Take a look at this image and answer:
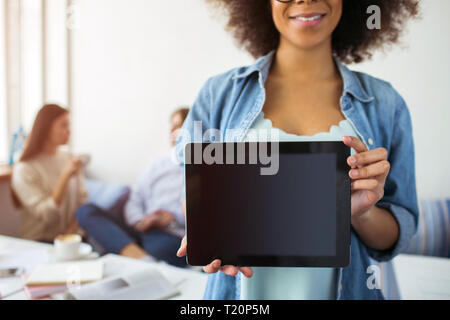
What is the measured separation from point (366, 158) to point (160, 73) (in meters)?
0.54

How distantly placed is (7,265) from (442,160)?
1.01 meters

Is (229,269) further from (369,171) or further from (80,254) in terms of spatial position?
(80,254)

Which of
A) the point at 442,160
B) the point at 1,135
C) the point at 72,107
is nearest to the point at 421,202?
the point at 442,160

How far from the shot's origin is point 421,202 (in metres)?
0.73

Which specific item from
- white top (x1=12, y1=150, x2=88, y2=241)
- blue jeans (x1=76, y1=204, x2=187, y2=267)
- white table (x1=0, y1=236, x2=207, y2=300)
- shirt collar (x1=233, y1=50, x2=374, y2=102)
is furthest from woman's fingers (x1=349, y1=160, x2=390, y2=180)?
white top (x1=12, y1=150, x2=88, y2=241)

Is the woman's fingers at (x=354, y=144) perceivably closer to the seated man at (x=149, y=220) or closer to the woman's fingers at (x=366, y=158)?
the woman's fingers at (x=366, y=158)

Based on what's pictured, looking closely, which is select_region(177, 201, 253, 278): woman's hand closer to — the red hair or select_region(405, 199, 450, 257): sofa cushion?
select_region(405, 199, 450, 257): sofa cushion

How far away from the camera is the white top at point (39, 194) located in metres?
1.16

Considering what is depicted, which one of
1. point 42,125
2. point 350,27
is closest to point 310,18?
point 350,27

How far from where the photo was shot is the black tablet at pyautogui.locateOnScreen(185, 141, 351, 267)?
59 centimetres

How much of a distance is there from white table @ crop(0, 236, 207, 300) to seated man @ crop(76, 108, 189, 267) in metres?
0.05

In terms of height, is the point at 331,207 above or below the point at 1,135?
below

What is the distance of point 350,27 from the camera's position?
0.69 metres

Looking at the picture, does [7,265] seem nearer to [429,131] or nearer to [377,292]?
[377,292]
